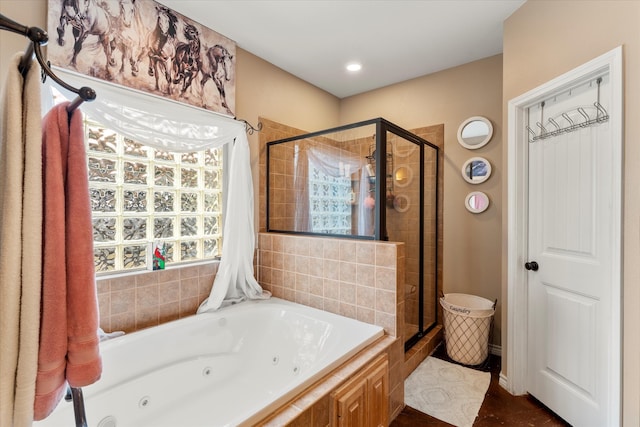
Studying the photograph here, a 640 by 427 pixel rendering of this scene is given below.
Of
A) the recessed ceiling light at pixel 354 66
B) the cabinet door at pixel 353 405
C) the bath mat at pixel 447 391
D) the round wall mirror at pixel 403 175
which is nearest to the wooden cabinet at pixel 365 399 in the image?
the cabinet door at pixel 353 405

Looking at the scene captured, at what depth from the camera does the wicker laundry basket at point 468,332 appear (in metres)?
2.40

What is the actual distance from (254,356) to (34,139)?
1.88 m

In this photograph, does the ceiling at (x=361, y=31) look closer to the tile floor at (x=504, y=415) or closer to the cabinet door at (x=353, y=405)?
the cabinet door at (x=353, y=405)

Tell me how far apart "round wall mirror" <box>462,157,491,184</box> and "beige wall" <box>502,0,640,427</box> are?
2.64 ft

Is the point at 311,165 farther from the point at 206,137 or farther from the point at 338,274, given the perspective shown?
the point at 338,274

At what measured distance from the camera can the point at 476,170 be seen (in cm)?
269

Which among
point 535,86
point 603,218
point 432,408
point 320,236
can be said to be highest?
point 535,86

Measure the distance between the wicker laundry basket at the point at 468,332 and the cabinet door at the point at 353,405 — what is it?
1323 millimetres

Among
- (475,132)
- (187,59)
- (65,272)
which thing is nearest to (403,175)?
(475,132)

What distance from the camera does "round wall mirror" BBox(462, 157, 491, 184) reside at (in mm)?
2631

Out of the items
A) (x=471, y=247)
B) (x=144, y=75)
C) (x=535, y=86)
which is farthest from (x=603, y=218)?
(x=144, y=75)

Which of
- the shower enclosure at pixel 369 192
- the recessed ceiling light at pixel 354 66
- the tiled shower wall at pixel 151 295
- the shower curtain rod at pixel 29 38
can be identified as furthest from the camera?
the recessed ceiling light at pixel 354 66

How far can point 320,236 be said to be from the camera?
2.34 metres

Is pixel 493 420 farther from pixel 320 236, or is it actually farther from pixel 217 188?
pixel 217 188
